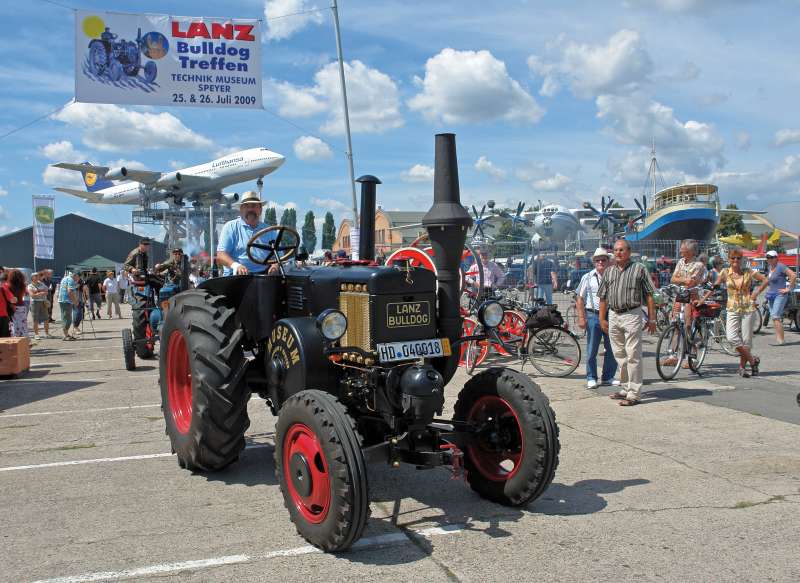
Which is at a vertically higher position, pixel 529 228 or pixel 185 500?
pixel 529 228

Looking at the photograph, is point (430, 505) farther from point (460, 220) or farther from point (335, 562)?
point (460, 220)

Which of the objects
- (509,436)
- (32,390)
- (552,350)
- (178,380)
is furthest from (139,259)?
(509,436)

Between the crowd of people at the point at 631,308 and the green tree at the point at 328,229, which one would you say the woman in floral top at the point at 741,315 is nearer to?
the crowd of people at the point at 631,308

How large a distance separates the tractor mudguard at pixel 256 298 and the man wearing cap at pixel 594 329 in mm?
4650

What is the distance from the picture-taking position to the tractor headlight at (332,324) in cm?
385

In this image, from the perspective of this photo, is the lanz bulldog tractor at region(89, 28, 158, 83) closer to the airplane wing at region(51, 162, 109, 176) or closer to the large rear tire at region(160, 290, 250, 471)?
the large rear tire at region(160, 290, 250, 471)

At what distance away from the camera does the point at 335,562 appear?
3475mm

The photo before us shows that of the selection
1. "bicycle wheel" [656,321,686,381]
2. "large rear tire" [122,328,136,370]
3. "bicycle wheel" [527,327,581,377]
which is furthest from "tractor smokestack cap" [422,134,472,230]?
"large rear tire" [122,328,136,370]

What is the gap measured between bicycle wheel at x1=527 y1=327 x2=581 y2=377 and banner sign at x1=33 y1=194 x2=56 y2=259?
80.9 ft

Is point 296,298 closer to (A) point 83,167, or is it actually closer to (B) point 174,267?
(B) point 174,267

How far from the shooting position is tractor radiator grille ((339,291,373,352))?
13.5 ft

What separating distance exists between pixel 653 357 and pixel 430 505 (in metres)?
7.51

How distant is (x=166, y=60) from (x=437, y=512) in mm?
12399

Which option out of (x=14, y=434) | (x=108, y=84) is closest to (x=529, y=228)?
(x=108, y=84)
